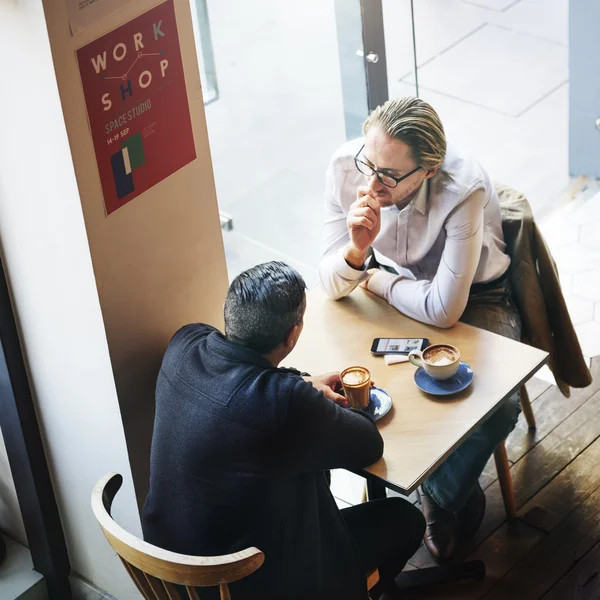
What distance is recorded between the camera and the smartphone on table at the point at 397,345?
2.56m

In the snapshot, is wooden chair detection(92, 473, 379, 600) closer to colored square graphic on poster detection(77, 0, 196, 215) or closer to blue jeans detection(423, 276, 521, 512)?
colored square graphic on poster detection(77, 0, 196, 215)

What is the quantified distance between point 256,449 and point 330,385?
0.46m

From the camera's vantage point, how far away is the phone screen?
2.57m

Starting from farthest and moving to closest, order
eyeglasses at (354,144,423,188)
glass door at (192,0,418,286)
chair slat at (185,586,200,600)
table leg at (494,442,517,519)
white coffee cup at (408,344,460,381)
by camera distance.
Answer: glass door at (192,0,418,286), table leg at (494,442,517,519), eyeglasses at (354,144,423,188), white coffee cup at (408,344,460,381), chair slat at (185,586,200,600)

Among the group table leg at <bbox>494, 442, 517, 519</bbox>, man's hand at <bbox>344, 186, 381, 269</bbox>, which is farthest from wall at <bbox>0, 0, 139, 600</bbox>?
table leg at <bbox>494, 442, 517, 519</bbox>

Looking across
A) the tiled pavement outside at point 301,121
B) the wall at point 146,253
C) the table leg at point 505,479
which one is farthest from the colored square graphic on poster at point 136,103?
the tiled pavement outside at point 301,121

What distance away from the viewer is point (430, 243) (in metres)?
2.77

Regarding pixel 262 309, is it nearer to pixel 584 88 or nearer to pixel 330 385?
pixel 330 385

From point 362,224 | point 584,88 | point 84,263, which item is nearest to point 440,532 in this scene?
point 362,224

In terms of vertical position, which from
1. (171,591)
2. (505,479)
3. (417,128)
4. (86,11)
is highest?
(86,11)

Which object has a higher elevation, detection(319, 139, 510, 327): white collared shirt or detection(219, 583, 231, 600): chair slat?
detection(319, 139, 510, 327): white collared shirt

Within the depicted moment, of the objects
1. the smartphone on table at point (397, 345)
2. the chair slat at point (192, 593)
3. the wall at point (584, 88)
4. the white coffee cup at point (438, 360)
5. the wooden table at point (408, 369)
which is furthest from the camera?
the wall at point (584, 88)

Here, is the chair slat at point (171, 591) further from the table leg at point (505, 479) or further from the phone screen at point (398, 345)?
the table leg at point (505, 479)

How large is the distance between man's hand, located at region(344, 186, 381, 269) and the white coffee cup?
35 cm
